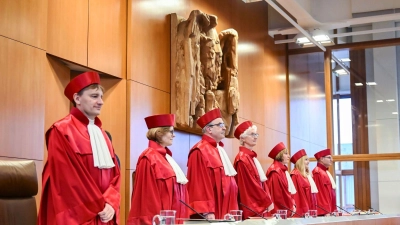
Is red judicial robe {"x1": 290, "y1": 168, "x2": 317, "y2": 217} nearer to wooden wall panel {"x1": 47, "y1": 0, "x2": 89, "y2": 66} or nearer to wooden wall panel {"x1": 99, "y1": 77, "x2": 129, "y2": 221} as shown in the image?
wooden wall panel {"x1": 99, "y1": 77, "x2": 129, "y2": 221}

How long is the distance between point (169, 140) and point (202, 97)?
2277 mm

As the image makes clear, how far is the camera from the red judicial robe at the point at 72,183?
329cm

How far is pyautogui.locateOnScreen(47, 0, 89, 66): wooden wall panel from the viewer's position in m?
4.97

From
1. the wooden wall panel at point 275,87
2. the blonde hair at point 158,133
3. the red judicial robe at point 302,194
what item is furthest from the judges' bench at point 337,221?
the wooden wall panel at point 275,87

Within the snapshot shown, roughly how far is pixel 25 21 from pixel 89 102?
1.35 meters

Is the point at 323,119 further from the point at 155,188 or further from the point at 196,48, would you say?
the point at 155,188

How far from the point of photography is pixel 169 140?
182 inches

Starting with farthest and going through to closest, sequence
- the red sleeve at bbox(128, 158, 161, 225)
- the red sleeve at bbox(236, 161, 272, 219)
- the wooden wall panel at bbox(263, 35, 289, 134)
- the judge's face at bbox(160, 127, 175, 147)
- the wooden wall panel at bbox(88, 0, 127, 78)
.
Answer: the wooden wall panel at bbox(263, 35, 289, 134)
the red sleeve at bbox(236, 161, 272, 219)
the wooden wall panel at bbox(88, 0, 127, 78)
the judge's face at bbox(160, 127, 175, 147)
the red sleeve at bbox(128, 158, 161, 225)

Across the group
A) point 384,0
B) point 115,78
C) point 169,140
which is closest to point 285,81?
point 384,0

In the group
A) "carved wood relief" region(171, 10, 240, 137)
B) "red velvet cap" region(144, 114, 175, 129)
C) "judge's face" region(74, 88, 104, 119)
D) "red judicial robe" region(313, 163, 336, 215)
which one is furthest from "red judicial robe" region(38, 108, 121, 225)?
"red judicial robe" region(313, 163, 336, 215)

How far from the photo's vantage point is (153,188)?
439cm

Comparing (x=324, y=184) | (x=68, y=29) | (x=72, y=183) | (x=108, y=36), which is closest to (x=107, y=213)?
(x=72, y=183)

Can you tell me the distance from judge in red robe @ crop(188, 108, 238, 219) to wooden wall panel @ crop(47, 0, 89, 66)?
1253 millimetres

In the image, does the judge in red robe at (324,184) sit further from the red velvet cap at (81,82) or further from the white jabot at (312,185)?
the red velvet cap at (81,82)
